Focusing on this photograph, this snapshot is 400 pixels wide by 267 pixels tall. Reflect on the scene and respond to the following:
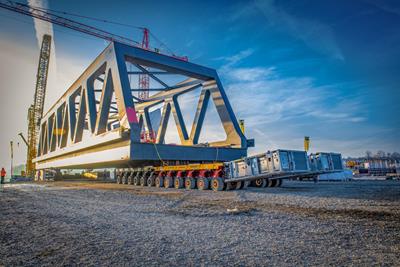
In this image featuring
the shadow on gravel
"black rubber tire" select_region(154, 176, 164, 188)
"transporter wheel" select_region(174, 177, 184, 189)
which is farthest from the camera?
"black rubber tire" select_region(154, 176, 164, 188)

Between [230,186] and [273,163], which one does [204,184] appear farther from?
[273,163]

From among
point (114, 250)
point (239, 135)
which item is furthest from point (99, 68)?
point (114, 250)

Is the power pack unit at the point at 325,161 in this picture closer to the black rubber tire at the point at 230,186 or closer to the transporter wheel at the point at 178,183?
the black rubber tire at the point at 230,186

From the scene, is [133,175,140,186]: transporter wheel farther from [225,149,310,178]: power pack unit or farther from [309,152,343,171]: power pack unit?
[309,152,343,171]: power pack unit

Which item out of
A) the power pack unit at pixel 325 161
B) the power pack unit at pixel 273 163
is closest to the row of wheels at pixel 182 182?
the power pack unit at pixel 273 163

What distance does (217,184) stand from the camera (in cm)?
1311

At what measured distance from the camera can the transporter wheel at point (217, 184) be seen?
13.0 metres

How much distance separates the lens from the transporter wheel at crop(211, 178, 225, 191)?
13.0m

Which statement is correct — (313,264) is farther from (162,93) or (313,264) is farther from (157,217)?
(162,93)

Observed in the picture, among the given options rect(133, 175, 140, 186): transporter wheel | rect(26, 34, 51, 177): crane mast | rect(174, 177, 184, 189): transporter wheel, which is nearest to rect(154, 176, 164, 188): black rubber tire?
rect(174, 177, 184, 189): transporter wheel

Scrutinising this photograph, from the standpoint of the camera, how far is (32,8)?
35.6m

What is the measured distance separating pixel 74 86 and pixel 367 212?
93.0 ft

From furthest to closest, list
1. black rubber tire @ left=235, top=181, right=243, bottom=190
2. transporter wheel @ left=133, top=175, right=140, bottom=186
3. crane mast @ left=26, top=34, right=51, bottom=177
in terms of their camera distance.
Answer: crane mast @ left=26, top=34, right=51, bottom=177, transporter wheel @ left=133, top=175, right=140, bottom=186, black rubber tire @ left=235, top=181, right=243, bottom=190

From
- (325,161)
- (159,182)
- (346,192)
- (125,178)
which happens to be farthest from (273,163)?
(125,178)
